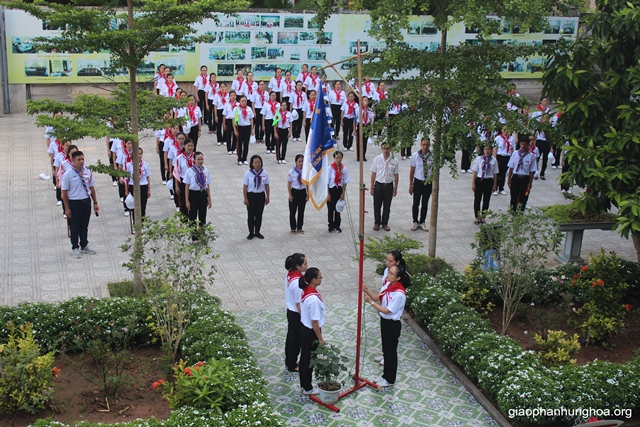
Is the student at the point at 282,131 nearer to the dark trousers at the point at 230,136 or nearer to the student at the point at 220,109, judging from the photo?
the dark trousers at the point at 230,136

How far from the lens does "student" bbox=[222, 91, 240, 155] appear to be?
19.0 m

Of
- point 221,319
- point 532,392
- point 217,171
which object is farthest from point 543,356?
point 217,171

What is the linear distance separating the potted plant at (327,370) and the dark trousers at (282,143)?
10.5 meters

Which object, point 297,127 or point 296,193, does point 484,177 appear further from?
point 297,127

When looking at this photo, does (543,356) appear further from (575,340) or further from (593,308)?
(593,308)

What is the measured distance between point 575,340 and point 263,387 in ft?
12.9

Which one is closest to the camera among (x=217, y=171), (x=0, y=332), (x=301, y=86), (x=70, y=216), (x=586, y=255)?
(x=0, y=332)

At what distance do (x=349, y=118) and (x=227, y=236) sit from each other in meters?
7.23

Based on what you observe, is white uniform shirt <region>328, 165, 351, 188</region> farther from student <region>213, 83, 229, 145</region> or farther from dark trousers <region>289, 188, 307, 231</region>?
student <region>213, 83, 229, 145</region>

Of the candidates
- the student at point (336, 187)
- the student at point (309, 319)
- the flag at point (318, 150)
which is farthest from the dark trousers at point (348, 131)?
the student at point (309, 319)

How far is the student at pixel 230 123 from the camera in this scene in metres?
19.0

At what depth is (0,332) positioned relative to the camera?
9281 mm

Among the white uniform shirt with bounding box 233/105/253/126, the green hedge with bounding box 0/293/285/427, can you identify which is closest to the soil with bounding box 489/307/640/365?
the green hedge with bounding box 0/293/285/427

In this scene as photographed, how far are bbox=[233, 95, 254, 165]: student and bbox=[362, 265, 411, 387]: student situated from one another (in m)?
9.94
